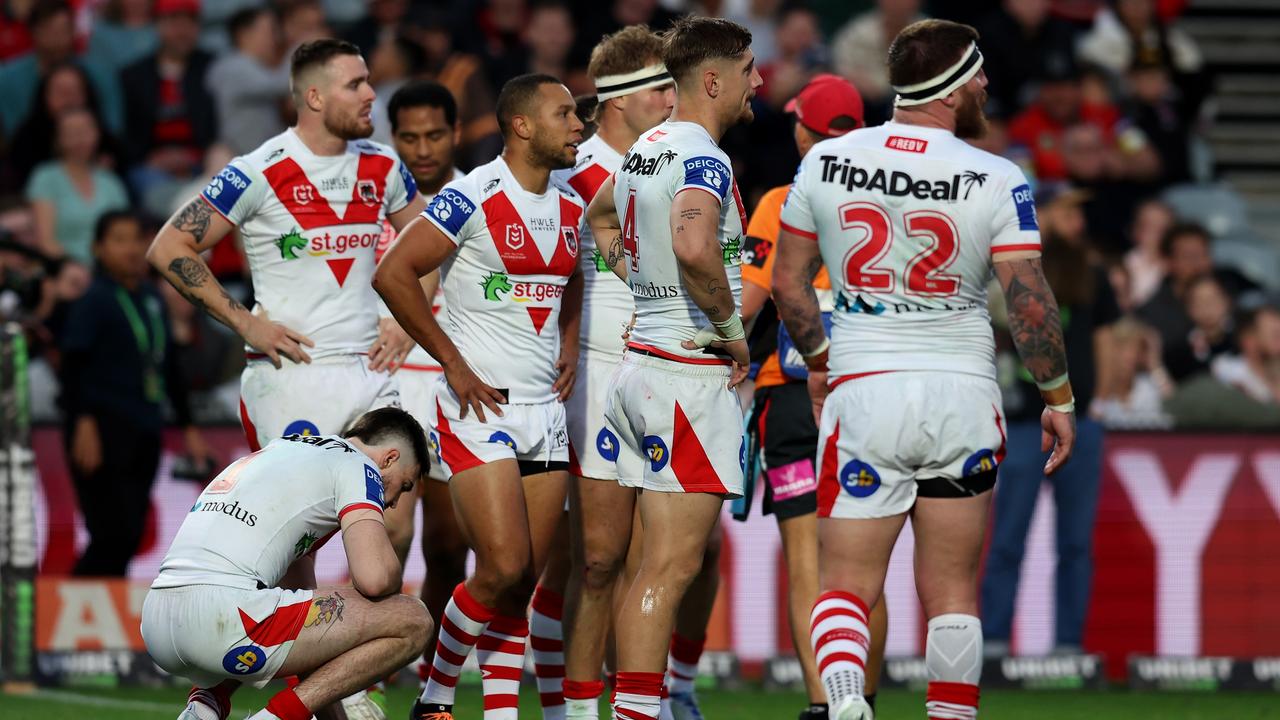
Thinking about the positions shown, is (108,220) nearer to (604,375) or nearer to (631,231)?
(604,375)

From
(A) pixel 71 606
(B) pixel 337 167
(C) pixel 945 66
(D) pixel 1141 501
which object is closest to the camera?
(C) pixel 945 66

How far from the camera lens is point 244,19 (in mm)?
16406

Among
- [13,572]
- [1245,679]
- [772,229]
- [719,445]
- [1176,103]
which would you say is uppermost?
[1176,103]

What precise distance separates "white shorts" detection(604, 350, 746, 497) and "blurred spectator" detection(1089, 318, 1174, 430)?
244 inches

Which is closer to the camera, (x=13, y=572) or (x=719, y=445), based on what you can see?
(x=719, y=445)

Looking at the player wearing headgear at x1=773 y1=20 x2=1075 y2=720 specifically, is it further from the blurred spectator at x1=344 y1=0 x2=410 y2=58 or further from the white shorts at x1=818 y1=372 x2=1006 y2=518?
the blurred spectator at x1=344 y1=0 x2=410 y2=58

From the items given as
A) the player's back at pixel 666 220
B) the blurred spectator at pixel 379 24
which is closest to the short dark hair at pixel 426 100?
the player's back at pixel 666 220

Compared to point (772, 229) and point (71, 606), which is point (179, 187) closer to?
point (71, 606)

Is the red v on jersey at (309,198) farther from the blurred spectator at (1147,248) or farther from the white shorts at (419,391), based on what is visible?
the blurred spectator at (1147,248)

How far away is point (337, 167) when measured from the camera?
903 centimetres

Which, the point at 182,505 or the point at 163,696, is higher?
the point at 182,505

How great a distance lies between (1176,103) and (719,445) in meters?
12.2

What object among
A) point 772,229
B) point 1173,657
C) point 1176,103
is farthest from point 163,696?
point 1176,103

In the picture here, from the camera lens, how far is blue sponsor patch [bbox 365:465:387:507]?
284 inches
